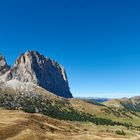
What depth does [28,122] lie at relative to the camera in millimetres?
184625

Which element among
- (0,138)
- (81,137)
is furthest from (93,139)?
(0,138)

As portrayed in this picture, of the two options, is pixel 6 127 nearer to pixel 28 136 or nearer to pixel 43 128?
pixel 28 136

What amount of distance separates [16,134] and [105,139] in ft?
163

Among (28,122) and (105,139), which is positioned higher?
(28,122)

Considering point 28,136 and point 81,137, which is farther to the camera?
point 81,137

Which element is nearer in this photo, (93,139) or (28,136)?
(28,136)

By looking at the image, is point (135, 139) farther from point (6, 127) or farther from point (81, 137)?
point (6, 127)

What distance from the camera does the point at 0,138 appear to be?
134 metres

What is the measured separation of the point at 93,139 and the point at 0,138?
5177 centimetres

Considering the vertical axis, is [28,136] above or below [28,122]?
below

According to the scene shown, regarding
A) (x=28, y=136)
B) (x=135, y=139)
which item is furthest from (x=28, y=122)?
(x=135, y=139)

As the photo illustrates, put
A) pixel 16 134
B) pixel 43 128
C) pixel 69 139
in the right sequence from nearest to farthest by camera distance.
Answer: pixel 16 134 → pixel 69 139 → pixel 43 128

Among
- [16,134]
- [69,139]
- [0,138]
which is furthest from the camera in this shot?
[69,139]

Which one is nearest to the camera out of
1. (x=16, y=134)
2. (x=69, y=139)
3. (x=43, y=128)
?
(x=16, y=134)
